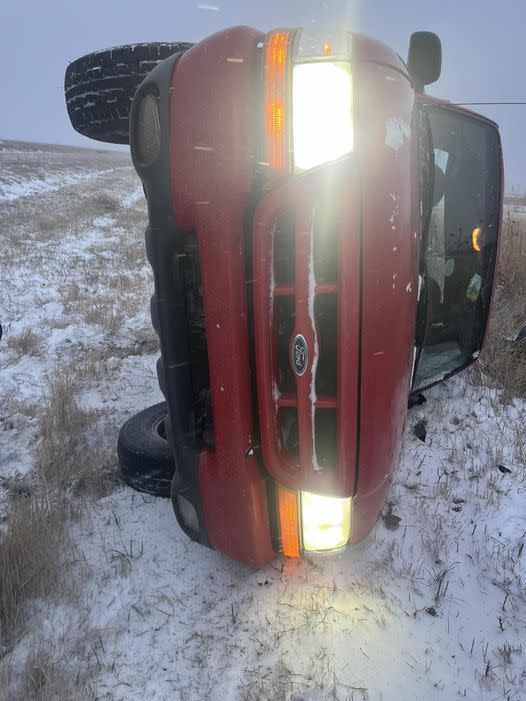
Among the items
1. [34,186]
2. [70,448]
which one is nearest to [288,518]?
[70,448]

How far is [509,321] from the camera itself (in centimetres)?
393

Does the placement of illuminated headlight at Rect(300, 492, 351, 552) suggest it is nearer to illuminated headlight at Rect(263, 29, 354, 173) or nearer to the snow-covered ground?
the snow-covered ground

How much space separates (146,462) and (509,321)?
3.24 metres

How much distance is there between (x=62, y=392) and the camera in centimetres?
304

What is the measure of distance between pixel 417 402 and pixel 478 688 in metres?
1.59

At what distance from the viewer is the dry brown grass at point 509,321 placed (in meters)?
3.14

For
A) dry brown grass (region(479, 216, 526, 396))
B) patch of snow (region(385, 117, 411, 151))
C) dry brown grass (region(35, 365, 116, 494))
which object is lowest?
dry brown grass (region(479, 216, 526, 396))

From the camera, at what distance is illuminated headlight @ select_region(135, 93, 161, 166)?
1.34m

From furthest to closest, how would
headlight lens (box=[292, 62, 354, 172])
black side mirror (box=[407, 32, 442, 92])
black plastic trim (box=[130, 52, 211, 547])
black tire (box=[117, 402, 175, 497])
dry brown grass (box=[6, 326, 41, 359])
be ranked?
dry brown grass (box=[6, 326, 41, 359]) < black tire (box=[117, 402, 175, 497]) < black side mirror (box=[407, 32, 442, 92]) < black plastic trim (box=[130, 52, 211, 547]) < headlight lens (box=[292, 62, 354, 172])

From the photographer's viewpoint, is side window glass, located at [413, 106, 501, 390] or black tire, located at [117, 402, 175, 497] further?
side window glass, located at [413, 106, 501, 390]

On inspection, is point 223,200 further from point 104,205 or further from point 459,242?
point 104,205

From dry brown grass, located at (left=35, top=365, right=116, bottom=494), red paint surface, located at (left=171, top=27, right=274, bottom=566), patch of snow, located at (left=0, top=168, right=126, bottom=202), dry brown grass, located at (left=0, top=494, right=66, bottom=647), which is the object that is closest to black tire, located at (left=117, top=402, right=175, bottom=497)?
dry brown grass, located at (left=35, top=365, right=116, bottom=494)

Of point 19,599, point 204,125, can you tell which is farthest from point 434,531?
point 204,125

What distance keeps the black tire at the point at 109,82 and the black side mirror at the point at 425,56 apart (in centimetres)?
126
